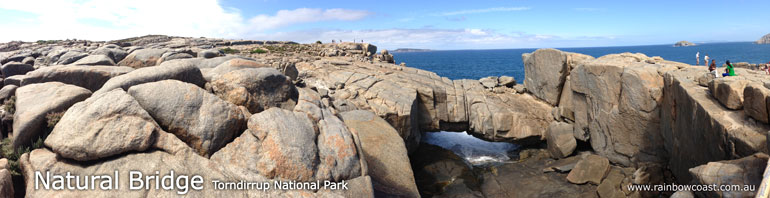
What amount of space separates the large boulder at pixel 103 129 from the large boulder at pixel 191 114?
43 centimetres

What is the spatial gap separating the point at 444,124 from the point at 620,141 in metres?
13.1

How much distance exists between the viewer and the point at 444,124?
32.0 metres

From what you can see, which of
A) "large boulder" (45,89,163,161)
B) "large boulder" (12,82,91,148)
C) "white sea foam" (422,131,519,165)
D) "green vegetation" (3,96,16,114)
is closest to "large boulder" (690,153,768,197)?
"white sea foam" (422,131,519,165)

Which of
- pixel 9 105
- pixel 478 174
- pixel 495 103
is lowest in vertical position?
pixel 478 174

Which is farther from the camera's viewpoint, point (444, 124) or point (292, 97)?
point (444, 124)

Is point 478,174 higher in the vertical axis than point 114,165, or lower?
lower

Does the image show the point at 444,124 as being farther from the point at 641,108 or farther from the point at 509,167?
the point at 641,108

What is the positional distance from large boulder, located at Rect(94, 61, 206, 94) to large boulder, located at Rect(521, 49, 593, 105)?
2678 cm

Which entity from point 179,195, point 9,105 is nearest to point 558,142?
point 179,195

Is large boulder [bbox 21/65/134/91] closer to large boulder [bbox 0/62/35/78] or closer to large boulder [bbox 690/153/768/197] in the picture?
large boulder [bbox 0/62/35/78]

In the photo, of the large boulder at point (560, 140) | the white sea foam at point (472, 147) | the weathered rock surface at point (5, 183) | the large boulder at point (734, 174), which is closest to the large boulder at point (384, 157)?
the weathered rock surface at point (5, 183)

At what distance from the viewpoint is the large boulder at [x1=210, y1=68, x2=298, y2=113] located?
43.3 feet

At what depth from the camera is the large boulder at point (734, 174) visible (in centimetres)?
1092

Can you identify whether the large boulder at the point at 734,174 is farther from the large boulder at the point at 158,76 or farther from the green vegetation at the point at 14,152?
the green vegetation at the point at 14,152
